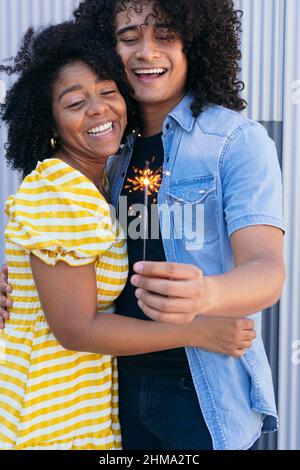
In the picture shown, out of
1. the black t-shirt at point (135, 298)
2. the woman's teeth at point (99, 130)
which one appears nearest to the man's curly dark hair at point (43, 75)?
the woman's teeth at point (99, 130)

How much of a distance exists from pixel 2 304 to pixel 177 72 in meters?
0.71

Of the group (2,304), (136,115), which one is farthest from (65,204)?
(136,115)

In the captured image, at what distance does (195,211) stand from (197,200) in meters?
0.03

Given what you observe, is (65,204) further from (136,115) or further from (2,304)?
(136,115)

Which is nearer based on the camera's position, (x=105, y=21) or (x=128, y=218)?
(x=128, y=218)

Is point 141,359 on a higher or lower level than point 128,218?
lower

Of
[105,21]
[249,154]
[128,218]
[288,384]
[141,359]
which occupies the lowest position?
[288,384]

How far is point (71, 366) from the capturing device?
1248 mm

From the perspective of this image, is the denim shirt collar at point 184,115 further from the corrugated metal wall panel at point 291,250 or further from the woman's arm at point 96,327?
the corrugated metal wall panel at point 291,250

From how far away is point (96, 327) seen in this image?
3.65ft

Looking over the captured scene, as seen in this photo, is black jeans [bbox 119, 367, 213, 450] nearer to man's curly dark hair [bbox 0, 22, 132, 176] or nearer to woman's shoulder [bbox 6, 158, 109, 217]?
woman's shoulder [bbox 6, 158, 109, 217]

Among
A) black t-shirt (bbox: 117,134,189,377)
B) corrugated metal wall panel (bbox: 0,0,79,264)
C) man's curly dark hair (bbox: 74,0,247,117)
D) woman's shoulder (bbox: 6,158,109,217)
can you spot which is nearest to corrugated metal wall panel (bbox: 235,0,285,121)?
man's curly dark hair (bbox: 74,0,247,117)

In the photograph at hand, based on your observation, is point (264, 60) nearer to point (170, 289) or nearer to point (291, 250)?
point (291, 250)
